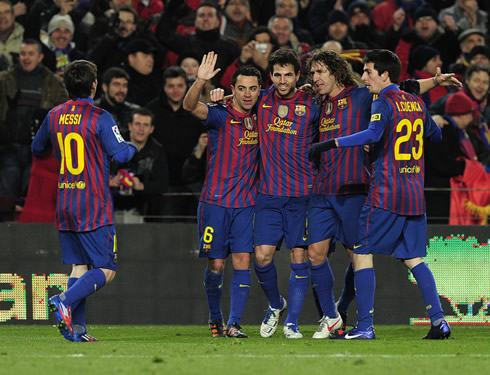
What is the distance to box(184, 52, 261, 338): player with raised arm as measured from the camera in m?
8.09

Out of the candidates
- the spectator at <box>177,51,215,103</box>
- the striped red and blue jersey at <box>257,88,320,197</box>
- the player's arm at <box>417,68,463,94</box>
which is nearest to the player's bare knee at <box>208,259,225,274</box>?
the striped red and blue jersey at <box>257,88,320,197</box>

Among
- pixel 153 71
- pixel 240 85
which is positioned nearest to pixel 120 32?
pixel 153 71

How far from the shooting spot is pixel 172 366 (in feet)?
18.6

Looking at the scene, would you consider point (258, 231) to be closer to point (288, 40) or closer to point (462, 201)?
point (462, 201)

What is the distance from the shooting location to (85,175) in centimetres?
736

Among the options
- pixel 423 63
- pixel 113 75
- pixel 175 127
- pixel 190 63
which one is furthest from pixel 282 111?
pixel 423 63

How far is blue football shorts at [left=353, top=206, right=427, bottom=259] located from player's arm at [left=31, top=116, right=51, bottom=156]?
2.53 m

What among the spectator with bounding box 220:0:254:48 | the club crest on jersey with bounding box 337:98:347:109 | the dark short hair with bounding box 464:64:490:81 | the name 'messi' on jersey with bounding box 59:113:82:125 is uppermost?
the spectator with bounding box 220:0:254:48

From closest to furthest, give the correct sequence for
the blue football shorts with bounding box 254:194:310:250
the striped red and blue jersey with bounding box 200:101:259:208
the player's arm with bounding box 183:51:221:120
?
→ 1. the player's arm with bounding box 183:51:221:120
2. the blue football shorts with bounding box 254:194:310:250
3. the striped red and blue jersey with bounding box 200:101:259:208

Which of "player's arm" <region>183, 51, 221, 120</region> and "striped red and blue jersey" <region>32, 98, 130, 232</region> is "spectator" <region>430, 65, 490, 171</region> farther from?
"striped red and blue jersey" <region>32, 98, 130, 232</region>

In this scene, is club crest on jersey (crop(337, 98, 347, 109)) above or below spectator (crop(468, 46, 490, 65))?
below

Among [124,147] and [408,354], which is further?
[124,147]

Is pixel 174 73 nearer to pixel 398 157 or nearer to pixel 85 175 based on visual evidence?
pixel 85 175

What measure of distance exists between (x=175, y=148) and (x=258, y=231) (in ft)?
10.4
